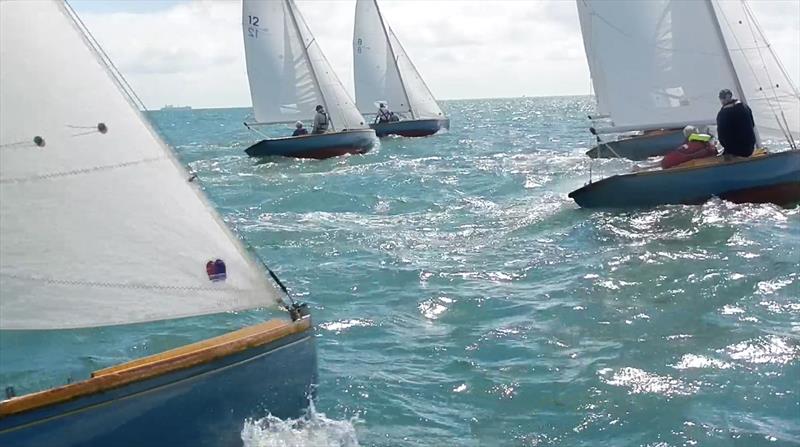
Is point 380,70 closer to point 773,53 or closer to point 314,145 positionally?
point 314,145

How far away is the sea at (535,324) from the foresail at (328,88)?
518 inches

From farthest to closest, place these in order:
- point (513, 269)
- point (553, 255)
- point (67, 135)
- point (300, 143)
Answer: point (300, 143) → point (553, 255) → point (513, 269) → point (67, 135)

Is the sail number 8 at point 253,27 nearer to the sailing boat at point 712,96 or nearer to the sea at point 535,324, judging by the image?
the sea at point 535,324

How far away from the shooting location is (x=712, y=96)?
17.4 metres

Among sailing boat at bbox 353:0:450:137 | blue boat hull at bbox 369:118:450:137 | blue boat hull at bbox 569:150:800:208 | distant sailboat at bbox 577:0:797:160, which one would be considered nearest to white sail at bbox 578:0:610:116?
distant sailboat at bbox 577:0:797:160

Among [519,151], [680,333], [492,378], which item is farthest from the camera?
[519,151]

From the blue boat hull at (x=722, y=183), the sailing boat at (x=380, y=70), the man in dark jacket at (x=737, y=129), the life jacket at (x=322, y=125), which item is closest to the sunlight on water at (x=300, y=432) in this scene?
the blue boat hull at (x=722, y=183)

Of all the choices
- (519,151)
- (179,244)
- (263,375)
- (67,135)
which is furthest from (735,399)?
(519,151)

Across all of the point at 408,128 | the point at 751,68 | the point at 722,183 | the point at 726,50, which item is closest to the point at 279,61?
the point at 408,128

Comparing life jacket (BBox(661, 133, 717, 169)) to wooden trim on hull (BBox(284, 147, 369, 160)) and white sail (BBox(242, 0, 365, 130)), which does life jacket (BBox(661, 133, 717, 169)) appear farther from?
white sail (BBox(242, 0, 365, 130))

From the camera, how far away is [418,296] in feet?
38.1

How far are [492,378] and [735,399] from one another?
205 cm

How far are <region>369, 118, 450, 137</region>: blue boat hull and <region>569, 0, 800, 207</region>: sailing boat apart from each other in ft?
72.2

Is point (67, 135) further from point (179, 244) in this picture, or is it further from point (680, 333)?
point (680, 333)
